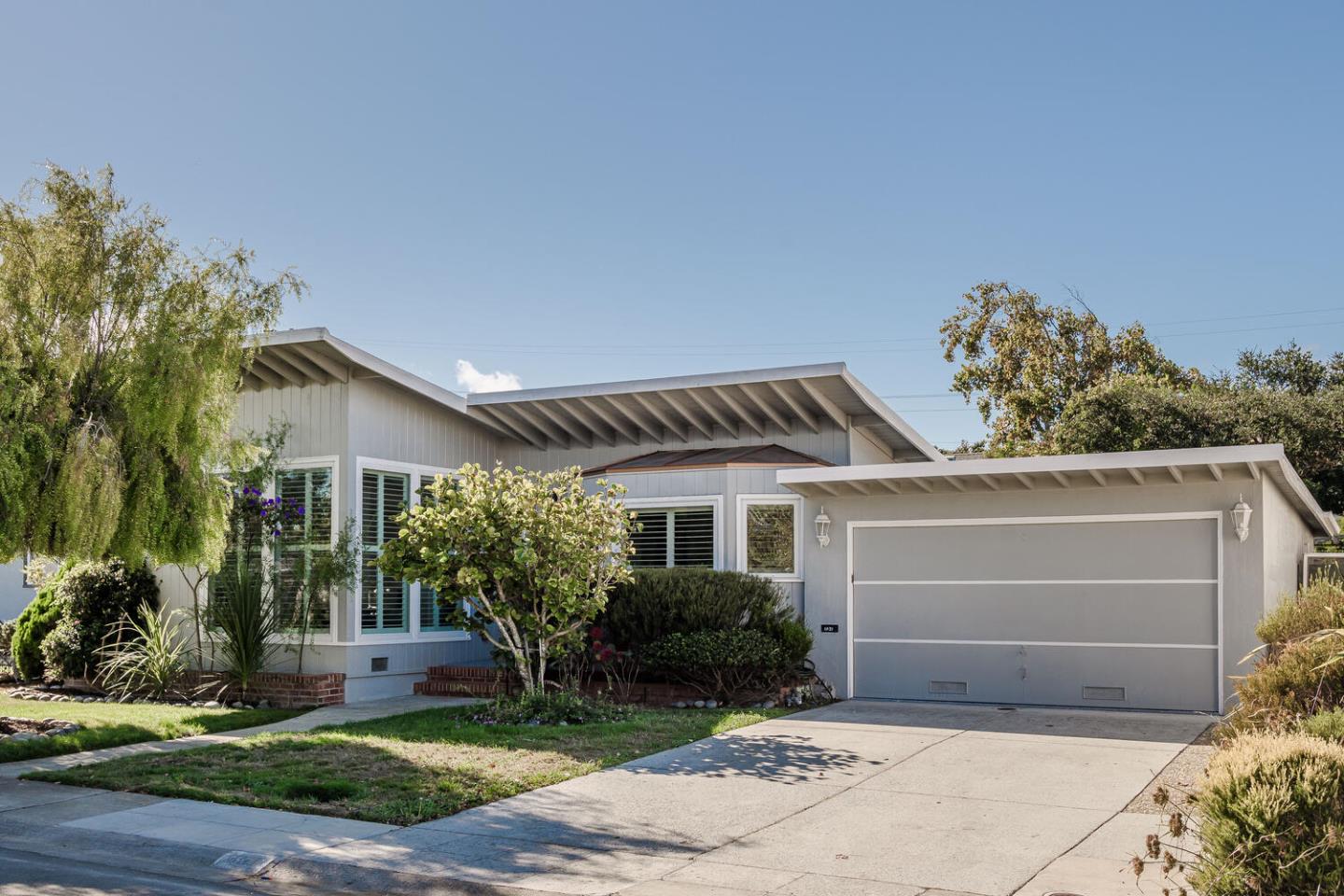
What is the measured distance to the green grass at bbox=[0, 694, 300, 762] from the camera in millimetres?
10812

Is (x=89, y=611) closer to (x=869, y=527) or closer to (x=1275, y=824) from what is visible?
(x=869, y=527)

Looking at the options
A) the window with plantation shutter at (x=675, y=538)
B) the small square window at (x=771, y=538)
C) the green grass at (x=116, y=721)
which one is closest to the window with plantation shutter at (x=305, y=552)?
the green grass at (x=116, y=721)

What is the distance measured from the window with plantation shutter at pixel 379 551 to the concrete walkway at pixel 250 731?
0.99 m

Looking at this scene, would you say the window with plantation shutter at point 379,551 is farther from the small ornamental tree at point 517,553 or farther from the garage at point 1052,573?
the garage at point 1052,573

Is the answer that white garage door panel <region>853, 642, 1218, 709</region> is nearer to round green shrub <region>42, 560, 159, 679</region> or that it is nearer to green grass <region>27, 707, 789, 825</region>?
green grass <region>27, 707, 789, 825</region>

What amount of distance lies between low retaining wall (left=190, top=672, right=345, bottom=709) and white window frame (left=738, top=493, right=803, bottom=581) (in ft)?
16.7

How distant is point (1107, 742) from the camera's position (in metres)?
10.7

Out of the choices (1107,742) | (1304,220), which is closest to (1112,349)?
(1304,220)

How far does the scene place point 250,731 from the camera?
11953 mm

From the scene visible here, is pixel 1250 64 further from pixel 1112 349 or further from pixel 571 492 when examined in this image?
pixel 1112 349

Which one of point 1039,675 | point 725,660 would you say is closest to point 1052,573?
point 1039,675

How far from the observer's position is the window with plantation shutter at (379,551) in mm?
14430

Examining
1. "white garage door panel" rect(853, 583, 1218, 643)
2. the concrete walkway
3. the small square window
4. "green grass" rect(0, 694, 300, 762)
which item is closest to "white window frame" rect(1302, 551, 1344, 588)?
"white garage door panel" rect(853, 583, 1218, 643)

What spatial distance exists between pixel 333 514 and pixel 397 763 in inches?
204
